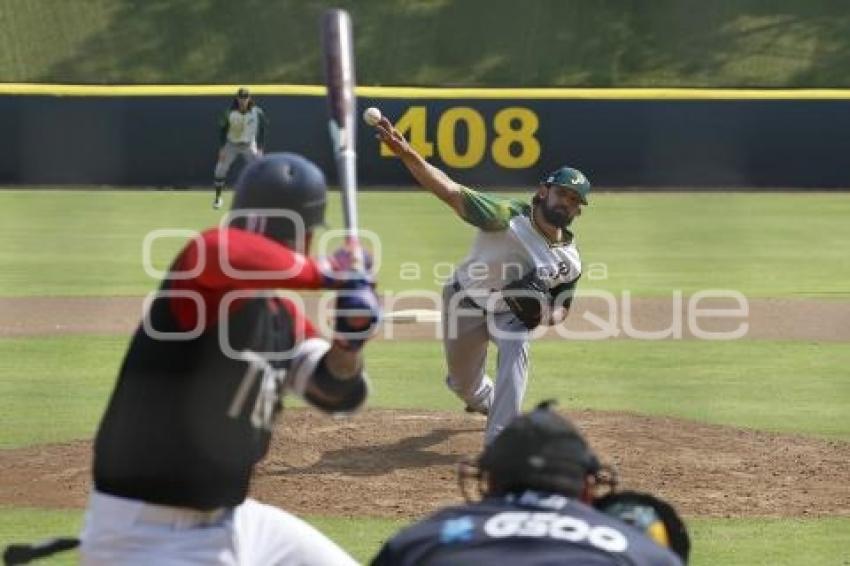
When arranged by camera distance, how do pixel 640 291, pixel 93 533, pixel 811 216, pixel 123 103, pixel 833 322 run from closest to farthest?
pixel 93 533 → pixel 833 322 → pixel 640 291 → pixel 811 216 → pixel 123 103

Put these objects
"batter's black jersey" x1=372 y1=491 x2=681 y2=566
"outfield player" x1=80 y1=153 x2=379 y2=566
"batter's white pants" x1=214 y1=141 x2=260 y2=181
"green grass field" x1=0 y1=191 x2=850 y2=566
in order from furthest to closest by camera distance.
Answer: "batter's white pants" x1=214 y1=141 x2=260 y2=181 → "green grass field" x1=0 y1=191 x2=850 y2=566 → "outfield player" x1=80 y1=153 x2=379 y2=566 → "batter's black jersey" x1=372 y1=491 x2=681 y2=566

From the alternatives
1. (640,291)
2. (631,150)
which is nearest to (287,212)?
(640,291)

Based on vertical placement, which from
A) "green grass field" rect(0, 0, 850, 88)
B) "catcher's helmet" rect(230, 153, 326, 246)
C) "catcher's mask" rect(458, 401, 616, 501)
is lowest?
"catcher's mask" rect(458, 401, 616, 501)

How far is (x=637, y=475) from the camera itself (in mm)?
8695

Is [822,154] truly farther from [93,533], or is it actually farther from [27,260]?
[93,533]

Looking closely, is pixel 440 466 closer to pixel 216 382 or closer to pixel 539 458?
pixel 216 382

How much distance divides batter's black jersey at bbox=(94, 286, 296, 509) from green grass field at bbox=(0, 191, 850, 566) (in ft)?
9.50

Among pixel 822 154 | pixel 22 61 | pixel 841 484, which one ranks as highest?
pixel 22 61

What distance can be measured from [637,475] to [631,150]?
19507mm

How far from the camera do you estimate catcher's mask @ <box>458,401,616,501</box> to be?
3383 millimetres

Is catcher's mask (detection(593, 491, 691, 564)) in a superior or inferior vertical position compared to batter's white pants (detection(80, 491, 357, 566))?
superior

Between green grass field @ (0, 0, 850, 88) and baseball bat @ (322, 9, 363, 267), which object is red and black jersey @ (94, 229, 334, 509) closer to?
baseball bat @ (322, 9, 363, 267)

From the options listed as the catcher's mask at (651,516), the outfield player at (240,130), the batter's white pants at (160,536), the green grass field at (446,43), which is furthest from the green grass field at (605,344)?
the green grass field at (446,43)

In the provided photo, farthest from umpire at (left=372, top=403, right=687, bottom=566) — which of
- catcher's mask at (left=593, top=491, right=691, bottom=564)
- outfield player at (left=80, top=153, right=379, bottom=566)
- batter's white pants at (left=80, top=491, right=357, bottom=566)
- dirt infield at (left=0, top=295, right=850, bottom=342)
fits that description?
dirt infield at (left=0, top=295, right=850, bottom=342)
